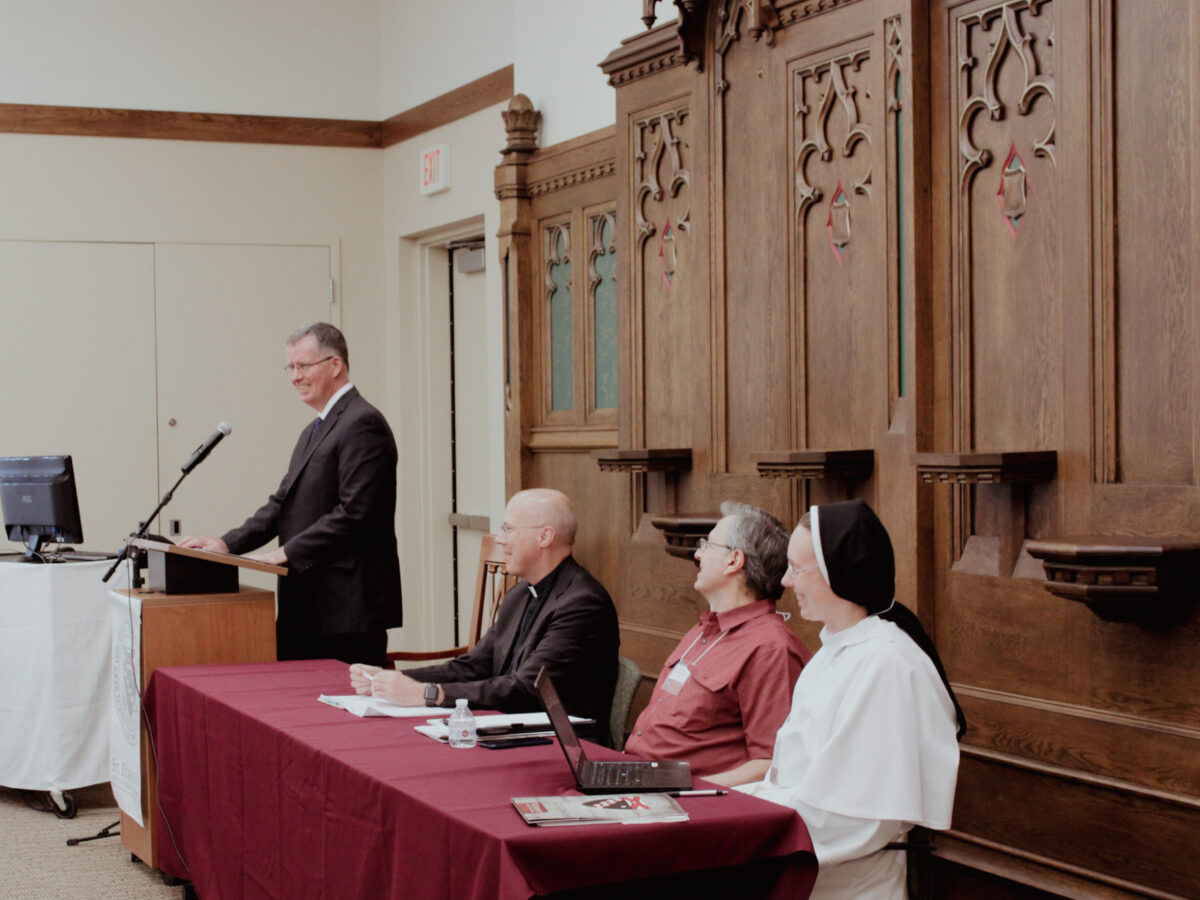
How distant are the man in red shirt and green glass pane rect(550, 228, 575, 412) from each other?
238 cm

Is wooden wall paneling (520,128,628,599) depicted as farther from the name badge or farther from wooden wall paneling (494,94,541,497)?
the name badge

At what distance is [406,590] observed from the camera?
7445mm

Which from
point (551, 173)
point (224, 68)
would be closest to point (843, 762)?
point (551, 173)

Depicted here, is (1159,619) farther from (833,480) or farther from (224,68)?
(224,68)

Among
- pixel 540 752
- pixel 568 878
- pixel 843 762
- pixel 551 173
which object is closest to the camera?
pixel 568 878

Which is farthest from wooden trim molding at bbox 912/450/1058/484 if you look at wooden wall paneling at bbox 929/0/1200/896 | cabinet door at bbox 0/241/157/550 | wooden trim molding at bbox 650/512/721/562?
cabinet door at bbox 0/241/157/550

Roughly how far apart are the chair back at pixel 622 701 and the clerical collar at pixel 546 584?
1.04 ft

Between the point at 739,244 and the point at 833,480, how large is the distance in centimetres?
81

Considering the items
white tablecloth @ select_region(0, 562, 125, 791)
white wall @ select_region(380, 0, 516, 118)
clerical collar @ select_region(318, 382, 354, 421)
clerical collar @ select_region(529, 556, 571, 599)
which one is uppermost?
white wall @ select_region(380, 0, 516, 118)

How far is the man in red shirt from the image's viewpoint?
2.88 m

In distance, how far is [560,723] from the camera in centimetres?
247

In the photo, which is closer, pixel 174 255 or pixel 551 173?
pixel 551 173

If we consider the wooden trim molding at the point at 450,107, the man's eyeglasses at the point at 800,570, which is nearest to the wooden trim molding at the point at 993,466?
the man's eyeglasses at the point at 800,570

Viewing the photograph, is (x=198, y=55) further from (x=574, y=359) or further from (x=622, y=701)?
(x=622, y=701)
